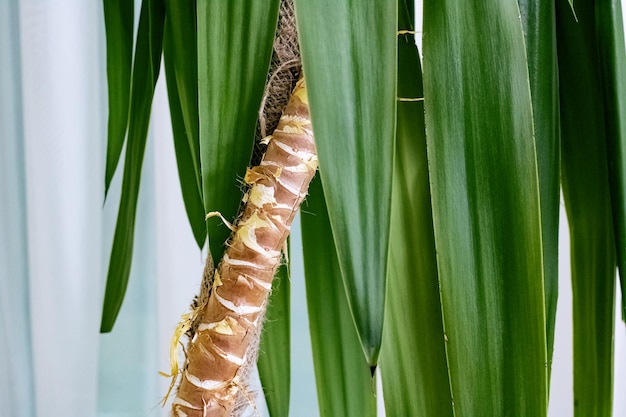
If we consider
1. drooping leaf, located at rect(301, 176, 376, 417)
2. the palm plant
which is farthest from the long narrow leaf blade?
drooping leaf, located at rect(301, 176, 376, 417)

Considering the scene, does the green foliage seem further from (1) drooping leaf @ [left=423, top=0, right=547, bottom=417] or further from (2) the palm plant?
(1) drooping leaf @ [left=423, top=0, right=547, bottom=417]

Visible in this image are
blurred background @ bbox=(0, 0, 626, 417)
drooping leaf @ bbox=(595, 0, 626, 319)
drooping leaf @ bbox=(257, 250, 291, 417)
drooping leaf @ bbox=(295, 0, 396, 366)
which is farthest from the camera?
blurred background @ bbox=(0, 0, 626, 417)

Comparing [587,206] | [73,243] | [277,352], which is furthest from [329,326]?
[73,243]

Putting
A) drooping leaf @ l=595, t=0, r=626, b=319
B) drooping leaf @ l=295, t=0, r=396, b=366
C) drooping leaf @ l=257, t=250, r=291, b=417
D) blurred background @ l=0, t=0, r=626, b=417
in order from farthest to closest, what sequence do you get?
1. blurred background @ l=0, t=0, r=626, b=417
2. drooping leaf @ l=257, t=250, r=291, b=417
3. drooping leaf @ l=595, t=0, r=626, b=319
4. drooping leaf @ l=295, t=0, r=396, b=366

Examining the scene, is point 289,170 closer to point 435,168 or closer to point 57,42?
point 435,168

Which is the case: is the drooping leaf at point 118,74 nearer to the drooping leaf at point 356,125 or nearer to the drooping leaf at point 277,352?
the drooping leaf at point 277,352

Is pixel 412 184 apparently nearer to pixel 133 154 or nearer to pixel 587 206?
pixel 587 206

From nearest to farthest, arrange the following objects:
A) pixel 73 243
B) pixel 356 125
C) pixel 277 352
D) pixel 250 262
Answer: pixel 356 125
pixel 250 262
pixel 277 352
pixel 73 243
